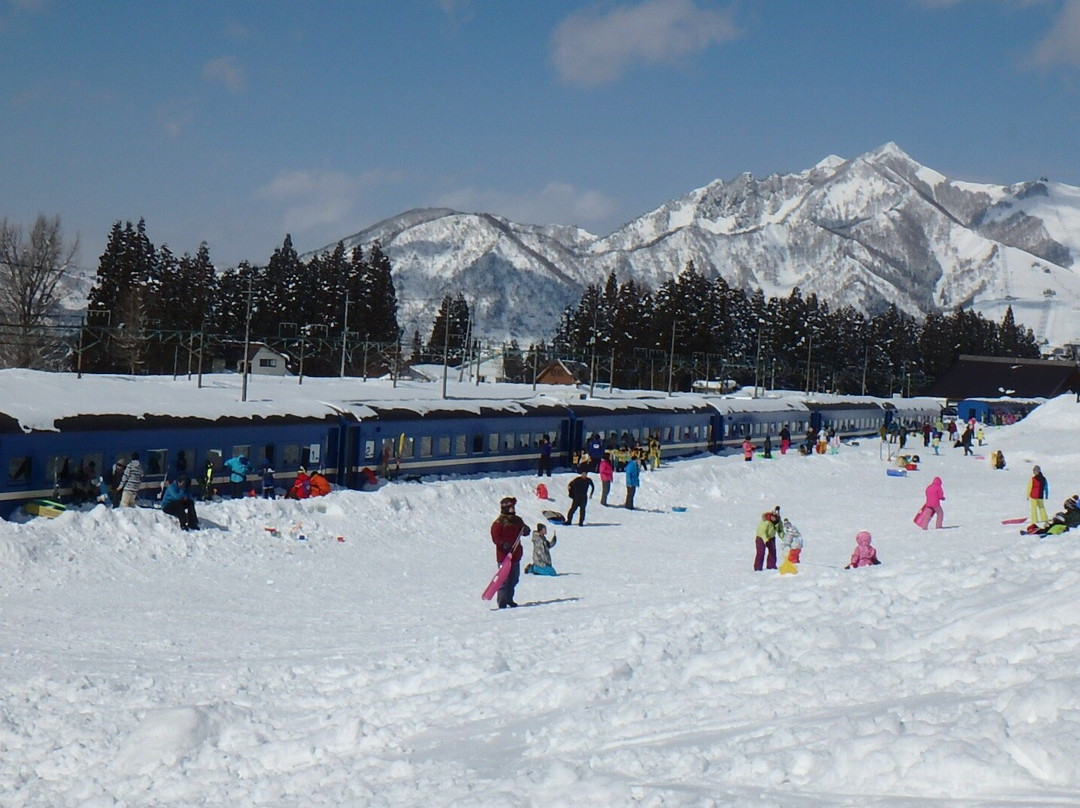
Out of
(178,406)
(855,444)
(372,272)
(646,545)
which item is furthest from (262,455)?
(372,272)

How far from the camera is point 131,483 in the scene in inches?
879

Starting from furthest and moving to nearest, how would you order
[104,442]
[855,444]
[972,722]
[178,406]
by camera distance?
[855,444] < [178,406] < [104,442] < [972,722]

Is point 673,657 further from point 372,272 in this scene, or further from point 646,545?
point 372,272

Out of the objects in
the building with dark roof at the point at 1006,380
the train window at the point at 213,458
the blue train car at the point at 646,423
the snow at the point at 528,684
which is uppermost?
the building with dark roof at the point at 1006,380

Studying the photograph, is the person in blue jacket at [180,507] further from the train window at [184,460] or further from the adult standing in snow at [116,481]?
the train window at [184,460]

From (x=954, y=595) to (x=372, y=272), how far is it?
3306 inches

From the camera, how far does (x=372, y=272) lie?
9250cm

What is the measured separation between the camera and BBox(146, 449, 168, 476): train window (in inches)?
969

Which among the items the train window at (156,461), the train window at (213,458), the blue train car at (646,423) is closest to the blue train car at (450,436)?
the blue train car at (646,423)

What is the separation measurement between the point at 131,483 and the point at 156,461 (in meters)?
2.48

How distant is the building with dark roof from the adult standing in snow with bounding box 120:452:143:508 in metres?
99.9

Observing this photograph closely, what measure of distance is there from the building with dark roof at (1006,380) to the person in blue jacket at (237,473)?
3771 inches

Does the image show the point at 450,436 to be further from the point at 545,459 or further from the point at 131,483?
the point at 131,483

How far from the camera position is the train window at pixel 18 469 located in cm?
2148
